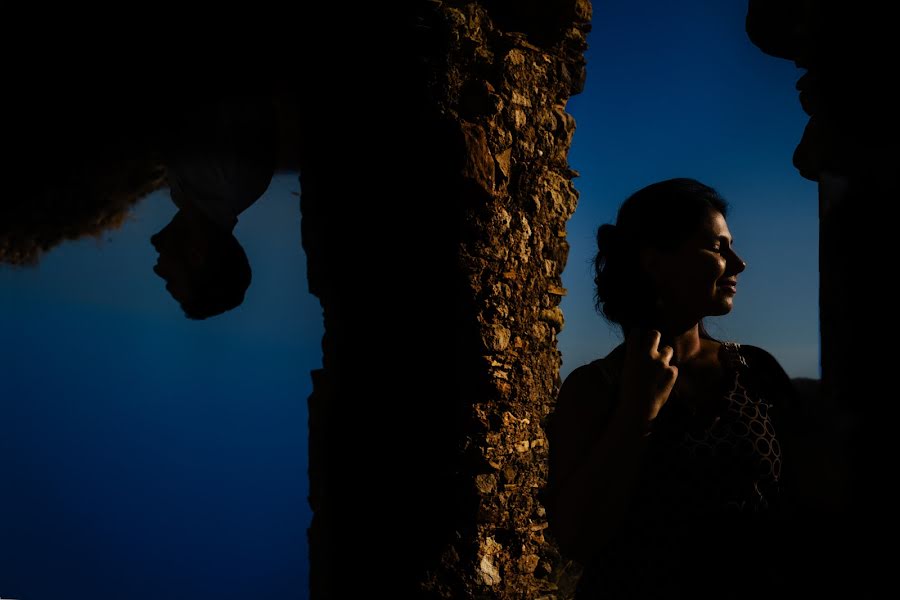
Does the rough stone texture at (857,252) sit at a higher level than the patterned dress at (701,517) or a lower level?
higher

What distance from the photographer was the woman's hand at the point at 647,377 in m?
1.33

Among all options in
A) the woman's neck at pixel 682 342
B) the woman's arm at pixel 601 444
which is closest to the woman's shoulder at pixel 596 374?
the woman's arm at pixel 601 444

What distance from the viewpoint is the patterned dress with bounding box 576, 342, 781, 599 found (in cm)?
132

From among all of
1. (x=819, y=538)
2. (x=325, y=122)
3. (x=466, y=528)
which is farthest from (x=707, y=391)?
(x=325, y=122)

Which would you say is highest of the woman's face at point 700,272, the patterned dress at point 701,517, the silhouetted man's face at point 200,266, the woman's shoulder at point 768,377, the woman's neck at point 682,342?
the silhouetted man's face at point 200,266

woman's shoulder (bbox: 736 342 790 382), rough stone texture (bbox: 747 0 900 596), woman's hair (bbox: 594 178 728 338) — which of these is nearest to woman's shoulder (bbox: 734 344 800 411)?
woman's shoulder (bbox: 736 342 790 382)

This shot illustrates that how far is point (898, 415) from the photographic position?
0.76 m

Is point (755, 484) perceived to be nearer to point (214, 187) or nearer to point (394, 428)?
point (394, 428)

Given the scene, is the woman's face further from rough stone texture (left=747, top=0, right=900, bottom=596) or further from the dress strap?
rough stone texture (left=747, top=0, right=900, bottom=596)

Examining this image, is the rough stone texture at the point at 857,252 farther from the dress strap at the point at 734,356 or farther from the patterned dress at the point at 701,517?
the dress strap at the point at 734,356

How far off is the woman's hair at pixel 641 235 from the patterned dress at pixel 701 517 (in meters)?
0.30

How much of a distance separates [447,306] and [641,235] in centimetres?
171

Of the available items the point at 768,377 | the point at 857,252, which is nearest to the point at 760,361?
the point at 768,377

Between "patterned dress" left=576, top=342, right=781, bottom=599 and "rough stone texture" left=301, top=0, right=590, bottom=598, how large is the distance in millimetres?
1725
